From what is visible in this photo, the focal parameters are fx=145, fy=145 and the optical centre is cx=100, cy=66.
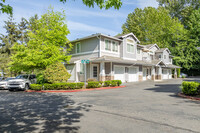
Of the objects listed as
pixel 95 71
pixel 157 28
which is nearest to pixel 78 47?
pixel 95 71

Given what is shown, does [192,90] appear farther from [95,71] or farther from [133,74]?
[133,74]

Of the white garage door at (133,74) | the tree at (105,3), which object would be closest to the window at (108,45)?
the white garage door at (133,74)

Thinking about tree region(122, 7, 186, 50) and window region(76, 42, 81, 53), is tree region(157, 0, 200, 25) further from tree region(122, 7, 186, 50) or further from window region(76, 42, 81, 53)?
window region(76, 42, 81, 53)

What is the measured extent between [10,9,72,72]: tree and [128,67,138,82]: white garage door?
11600 millimetres

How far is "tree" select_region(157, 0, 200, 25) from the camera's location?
54.1m

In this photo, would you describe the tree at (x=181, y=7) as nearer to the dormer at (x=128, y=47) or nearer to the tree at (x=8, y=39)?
the dormer at (x=128, y=47)

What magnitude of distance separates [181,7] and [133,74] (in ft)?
158

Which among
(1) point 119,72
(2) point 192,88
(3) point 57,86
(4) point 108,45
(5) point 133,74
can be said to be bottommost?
(3) point 57,86

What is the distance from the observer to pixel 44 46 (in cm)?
1709

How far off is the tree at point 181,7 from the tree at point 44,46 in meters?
52.9

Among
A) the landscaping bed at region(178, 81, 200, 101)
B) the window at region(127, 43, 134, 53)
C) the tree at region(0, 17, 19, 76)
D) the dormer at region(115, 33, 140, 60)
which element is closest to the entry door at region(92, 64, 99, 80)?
the dormer at region(115, 33, 140, 60)

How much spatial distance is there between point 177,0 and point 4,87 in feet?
215

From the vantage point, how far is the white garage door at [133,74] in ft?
81.9

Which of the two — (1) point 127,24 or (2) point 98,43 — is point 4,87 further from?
(1) point 127,24
